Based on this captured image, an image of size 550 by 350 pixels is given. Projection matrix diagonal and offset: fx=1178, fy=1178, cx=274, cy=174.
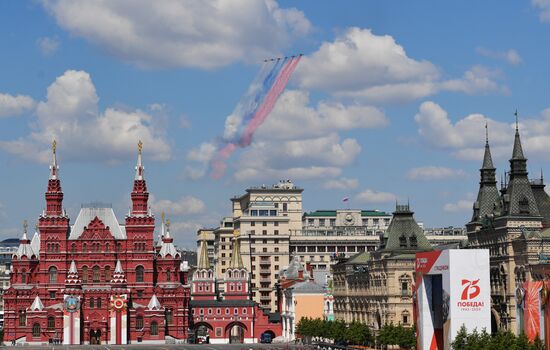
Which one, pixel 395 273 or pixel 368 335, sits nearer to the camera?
pixel 368 335

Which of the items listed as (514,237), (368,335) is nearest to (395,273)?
(368,335)

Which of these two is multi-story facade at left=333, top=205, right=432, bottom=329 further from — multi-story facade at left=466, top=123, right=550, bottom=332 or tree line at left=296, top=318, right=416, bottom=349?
multi-story facade at left=466, top=123, right=550, bottom=332

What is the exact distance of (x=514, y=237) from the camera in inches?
5837

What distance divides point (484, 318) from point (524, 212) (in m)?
23.8

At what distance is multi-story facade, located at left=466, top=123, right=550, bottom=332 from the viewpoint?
465ft

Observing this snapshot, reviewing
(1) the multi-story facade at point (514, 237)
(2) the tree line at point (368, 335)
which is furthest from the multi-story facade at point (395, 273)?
(1) the multi-story facade at point (514, 237)

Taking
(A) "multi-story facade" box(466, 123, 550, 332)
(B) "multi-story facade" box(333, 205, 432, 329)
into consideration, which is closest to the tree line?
(B) "multi-story facade" box(333, 205, 432, 329)

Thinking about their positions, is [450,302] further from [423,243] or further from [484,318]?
[423,243]

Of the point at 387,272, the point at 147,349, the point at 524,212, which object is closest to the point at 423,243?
the point at 387,272

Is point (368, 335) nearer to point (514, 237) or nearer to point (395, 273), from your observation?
point (395, 273)

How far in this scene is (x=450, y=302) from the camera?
13325 cm

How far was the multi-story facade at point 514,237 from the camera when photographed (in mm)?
141625

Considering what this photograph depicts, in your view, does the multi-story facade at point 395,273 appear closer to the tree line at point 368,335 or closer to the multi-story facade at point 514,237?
the tree line at point 368,335

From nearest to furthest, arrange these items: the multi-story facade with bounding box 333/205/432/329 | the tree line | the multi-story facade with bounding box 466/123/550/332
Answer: the multi-story facade with bounding box 466/123/550/332 < the tree line < the multi-story facade with bounding box 333/205/432/329
